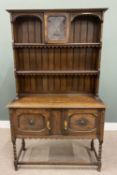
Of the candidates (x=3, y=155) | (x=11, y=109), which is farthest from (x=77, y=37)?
(x=3, y=155)

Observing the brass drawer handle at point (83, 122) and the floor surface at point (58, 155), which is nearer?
the brass drawer handle at point (83, 122)

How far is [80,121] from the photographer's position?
1.86 meters

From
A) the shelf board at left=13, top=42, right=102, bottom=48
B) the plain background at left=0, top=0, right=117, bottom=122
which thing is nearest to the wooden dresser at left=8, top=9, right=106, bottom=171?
the shelf board at left=13, top=42, right=102, bottom=48

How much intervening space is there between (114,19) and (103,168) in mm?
1952

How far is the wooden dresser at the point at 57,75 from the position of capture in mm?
1845

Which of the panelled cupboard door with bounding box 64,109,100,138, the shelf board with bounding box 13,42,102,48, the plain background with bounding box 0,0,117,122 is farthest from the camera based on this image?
the plain background with bounding box 0,0,117,122

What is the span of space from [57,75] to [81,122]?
67 cm

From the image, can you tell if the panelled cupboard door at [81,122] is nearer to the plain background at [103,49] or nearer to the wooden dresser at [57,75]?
the wooden dresser at [57,75]

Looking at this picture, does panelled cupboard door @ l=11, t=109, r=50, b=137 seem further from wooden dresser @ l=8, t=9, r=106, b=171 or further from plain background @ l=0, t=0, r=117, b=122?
plain background @ l=0, t=0, r=117, b=122

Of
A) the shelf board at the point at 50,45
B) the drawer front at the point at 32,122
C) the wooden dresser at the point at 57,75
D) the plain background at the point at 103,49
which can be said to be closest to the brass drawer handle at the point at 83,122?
the wooden dresser at the point at 57,75

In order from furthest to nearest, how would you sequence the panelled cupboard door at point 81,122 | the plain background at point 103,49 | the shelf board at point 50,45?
1. the plain background at point 103,49
2. the shelf board at point 50,45
3. the panelled cupboard door at point 81,122

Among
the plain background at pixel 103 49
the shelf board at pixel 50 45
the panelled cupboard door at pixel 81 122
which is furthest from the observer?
the plain background at pixel 103 49

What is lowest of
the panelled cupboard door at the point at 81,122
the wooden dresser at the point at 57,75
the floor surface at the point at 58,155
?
the floor surface at the point at 58,155

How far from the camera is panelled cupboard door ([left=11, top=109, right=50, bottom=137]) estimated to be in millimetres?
1844
